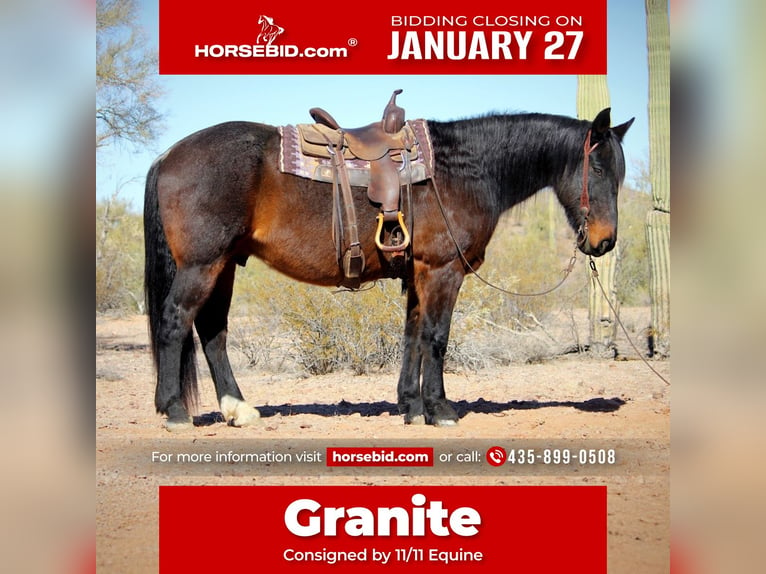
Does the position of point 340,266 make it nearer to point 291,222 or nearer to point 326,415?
point 291,222

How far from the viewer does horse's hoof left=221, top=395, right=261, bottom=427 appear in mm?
6355

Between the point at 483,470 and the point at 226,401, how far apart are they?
7.77 ft

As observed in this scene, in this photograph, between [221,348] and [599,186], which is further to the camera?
[221,348]

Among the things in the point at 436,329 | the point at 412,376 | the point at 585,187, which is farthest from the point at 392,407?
the point at 585,187

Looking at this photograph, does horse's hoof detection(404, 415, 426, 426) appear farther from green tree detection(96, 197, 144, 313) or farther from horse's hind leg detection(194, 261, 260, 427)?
green tree detection(96, 197, 144, 313)

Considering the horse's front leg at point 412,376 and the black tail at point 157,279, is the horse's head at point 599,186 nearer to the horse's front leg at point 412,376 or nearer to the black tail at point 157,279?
the horse's front leg at point 412,376

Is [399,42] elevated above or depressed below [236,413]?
above

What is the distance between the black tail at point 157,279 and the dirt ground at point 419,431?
0.43 meters

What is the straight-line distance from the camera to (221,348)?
6465mm

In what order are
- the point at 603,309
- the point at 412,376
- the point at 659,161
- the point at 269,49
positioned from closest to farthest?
the point at 269,49, the point at 412,376, the point at 659,161, the point at 603,309

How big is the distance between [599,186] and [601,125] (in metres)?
0.50

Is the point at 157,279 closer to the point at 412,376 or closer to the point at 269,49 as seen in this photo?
the point at 269,49

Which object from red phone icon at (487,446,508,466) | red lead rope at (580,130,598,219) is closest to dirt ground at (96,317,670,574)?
red phone icon at (487,446,508,466)
